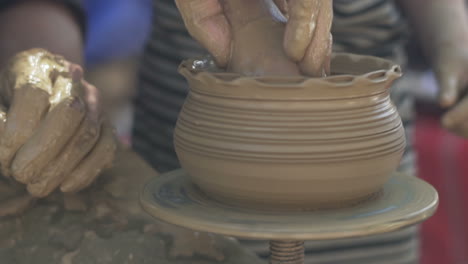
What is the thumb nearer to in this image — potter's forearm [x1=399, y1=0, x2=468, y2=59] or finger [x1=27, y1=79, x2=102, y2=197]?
potter's forearm [x1=399, y1=0, x2=468, y2=59]

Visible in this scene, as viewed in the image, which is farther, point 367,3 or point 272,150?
point 367,3

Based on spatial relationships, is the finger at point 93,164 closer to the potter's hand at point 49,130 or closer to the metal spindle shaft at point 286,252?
the potter's hand at point 49,130

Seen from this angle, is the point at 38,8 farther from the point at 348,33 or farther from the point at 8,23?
the point at 348,33

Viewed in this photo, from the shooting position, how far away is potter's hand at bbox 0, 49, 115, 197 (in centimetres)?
89

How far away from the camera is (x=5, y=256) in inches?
36.7

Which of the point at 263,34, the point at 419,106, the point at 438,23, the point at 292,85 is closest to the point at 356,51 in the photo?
the point at 438,23

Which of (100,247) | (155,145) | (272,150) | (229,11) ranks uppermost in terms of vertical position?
(229,11)

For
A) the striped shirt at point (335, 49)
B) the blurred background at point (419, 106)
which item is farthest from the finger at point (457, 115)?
the blurred background at point (419, 106)

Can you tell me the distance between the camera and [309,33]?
78 centimetres

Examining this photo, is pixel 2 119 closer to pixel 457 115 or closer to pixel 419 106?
pixel 457 115

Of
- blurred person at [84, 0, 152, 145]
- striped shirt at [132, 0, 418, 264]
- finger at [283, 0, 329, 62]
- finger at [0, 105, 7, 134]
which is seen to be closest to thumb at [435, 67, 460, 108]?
striped shirt at [132, 0, 418, 264]

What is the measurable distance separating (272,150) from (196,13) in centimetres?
21

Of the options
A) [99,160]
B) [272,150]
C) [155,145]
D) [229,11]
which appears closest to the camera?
[272,150]

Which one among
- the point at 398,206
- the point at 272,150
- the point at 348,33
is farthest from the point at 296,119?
the point at 348,33
